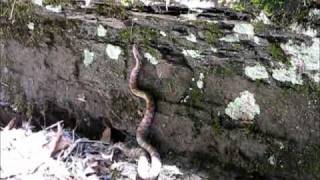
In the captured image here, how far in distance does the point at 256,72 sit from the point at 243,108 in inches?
6.7

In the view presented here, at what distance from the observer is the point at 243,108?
1914mm

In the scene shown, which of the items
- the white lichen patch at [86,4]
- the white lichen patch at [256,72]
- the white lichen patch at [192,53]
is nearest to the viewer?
the white lichen patch at [256,72]

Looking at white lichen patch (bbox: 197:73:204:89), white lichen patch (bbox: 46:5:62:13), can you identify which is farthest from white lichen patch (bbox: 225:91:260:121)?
white lichen patch (bbox: 46:5:62:13)

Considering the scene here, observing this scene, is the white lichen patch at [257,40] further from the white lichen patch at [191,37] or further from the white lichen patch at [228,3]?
the white lichen patch at [191,37]

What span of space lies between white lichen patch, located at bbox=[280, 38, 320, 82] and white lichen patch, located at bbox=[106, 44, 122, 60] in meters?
0.74

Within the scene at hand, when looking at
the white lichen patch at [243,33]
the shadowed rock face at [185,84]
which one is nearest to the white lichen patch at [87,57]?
the shadowed rock face at [185,84]

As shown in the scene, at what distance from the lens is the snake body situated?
204 cm

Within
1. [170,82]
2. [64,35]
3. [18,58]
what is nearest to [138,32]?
[170,82]

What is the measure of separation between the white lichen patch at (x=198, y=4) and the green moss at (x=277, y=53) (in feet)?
0.81

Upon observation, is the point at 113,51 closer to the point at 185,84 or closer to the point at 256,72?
the point at 185,84

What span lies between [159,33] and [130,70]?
0.26m

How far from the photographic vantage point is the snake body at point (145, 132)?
2.04 metres

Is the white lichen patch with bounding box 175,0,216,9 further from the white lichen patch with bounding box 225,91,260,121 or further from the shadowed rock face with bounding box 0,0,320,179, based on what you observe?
the white lichen patch with bounding box 225,91,260,121

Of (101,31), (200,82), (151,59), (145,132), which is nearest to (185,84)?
(200,82)
